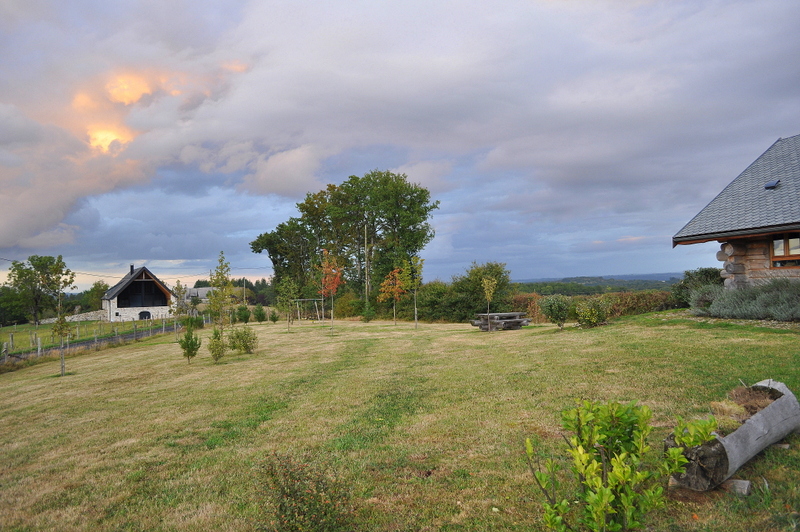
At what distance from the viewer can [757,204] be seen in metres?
13.6

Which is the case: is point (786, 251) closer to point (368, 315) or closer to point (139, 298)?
point (368, 315)

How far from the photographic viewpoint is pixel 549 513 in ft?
8.77

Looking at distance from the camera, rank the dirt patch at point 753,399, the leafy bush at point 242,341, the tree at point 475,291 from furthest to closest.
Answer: the tree at point 475,291
the leafy bush at point 242,341
the dirt patch at point 753,399

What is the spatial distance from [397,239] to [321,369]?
104 feet

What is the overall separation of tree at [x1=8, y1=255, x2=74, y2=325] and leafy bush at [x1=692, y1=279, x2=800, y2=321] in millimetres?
23792

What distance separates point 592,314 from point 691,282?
16.5ft

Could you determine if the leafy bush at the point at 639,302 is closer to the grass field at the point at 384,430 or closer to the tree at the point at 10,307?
the grass field at the point at 384,430

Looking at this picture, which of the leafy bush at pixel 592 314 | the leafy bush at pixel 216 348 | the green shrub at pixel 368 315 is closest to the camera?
the leafy bush at pixel 216 348

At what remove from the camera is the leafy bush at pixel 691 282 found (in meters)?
16.4

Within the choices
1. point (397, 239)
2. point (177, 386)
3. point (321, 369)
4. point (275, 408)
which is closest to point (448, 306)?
point (397, 239)

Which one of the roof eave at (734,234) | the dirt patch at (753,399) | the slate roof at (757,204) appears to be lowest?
the dirt patch at (753,399)

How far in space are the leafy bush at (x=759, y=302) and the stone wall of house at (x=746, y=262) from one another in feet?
1.77

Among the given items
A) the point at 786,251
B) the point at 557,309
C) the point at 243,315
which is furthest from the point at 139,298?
the point at 786,251

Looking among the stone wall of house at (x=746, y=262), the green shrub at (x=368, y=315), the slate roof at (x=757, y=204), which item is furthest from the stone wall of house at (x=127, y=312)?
the stone wall of house at (x=746, y=262)
